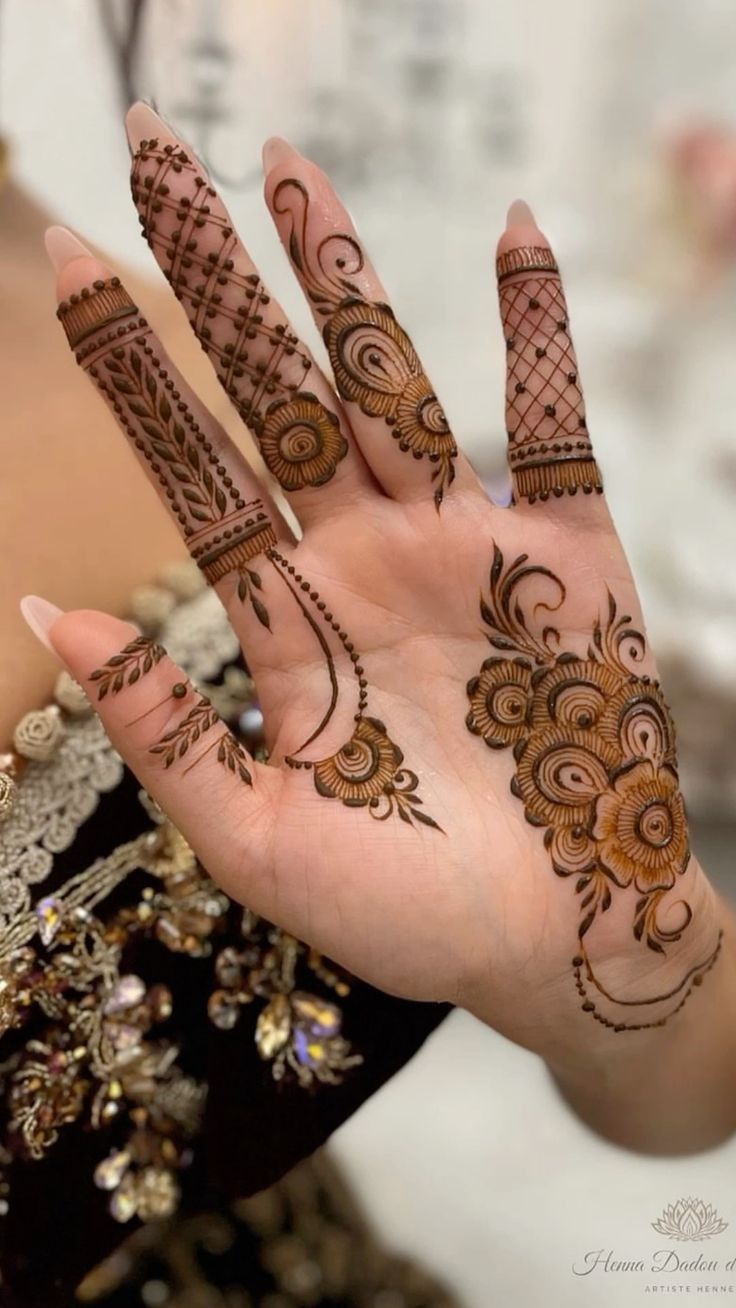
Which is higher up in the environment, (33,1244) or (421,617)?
(421,617)

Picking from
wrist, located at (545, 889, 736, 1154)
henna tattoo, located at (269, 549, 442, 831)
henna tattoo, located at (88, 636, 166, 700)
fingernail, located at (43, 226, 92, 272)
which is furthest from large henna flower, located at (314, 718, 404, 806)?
fingernail, located at (43, 226, 92, 272)

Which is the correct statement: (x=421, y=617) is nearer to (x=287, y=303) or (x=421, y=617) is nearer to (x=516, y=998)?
(x=516, y=998)

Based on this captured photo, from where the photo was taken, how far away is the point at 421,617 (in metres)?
0.59

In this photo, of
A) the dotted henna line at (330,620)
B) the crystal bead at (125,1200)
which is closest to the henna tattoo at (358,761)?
the dotted henna line at (330,620)

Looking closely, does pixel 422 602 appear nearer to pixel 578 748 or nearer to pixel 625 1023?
pixel 578 748

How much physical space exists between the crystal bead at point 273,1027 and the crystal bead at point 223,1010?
0.02 m

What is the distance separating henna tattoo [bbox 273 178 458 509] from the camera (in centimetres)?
58

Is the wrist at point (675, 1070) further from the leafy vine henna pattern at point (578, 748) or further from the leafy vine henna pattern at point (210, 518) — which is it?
the leafy vine henna pattern at point (210, 518)

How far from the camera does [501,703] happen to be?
1.91 ft

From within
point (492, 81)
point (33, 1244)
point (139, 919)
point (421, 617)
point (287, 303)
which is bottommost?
point (33, 1244)

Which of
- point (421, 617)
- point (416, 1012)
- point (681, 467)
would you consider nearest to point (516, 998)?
point (416, 1012)

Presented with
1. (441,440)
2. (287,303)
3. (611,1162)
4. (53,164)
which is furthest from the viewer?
(287,303)

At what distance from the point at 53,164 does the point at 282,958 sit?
0.72 metres

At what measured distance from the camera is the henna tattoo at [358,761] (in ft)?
1.82
